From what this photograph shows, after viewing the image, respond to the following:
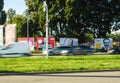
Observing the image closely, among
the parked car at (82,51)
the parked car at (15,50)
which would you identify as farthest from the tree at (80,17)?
the parked car at (15,50)

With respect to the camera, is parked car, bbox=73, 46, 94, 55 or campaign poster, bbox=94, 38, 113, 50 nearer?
parked car, bbox=73, 46, 94, 55

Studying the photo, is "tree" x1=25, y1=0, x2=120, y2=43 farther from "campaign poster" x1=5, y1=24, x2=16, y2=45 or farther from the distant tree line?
"campaign poster" x1=5, y1=24, x2=16, y2=45

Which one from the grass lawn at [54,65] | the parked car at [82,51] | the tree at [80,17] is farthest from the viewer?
the tree at [80,17]

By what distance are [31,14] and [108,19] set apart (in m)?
15.4

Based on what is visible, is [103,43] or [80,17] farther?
[80,17]

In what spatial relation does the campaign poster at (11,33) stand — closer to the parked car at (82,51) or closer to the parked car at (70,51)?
the parked car at (70,51)

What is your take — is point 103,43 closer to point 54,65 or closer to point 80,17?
point 80,17

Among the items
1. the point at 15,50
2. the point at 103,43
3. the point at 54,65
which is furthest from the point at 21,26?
the point at 54,65

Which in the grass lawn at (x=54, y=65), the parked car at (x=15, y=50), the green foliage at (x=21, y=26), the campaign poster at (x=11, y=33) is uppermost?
the green foliage at (x=21, y=26)

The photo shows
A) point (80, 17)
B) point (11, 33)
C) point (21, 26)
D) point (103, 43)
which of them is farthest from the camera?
point (21, 26)

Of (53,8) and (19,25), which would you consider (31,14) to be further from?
(19,25)

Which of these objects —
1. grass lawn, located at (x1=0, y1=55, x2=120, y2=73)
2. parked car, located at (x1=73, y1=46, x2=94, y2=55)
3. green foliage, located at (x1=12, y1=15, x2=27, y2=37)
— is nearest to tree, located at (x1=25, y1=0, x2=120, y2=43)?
green foliage, located at (x1=12, y1=15, x2=27, y2=37)

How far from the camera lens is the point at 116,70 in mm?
23516
